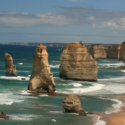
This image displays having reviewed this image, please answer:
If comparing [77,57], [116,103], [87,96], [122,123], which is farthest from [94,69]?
[122,123]

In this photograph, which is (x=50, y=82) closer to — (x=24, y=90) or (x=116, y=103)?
(x=24, y=90)

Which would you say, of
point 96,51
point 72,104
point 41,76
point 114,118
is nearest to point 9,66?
point 41,76

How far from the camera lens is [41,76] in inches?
1551

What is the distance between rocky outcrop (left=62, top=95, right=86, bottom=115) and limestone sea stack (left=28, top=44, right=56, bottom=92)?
10.4m

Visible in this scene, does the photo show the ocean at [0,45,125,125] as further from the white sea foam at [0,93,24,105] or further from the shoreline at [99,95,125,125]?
the shoreline at [99,95,125,125]

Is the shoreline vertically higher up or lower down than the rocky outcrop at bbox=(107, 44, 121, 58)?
lower down

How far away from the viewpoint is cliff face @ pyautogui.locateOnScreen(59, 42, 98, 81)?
170ft

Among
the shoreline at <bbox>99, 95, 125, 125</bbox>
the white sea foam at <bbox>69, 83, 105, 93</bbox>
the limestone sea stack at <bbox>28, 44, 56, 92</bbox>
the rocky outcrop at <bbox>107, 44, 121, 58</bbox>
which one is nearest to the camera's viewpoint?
the shoreline at <bbox>99, 95, 125, 125</bbox>

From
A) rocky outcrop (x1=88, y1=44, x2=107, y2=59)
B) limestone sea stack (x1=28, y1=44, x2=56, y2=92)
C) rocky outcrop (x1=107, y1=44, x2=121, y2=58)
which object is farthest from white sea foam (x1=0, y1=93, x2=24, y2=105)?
rocky outcrop (x1=107, y1=44, x2=121, y2=58)

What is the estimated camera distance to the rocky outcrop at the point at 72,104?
93.7 feet

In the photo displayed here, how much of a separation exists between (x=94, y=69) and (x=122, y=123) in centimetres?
2509

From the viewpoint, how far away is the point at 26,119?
1060 inches

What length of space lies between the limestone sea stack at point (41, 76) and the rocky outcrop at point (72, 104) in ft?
34.0

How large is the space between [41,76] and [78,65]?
44.5ft
